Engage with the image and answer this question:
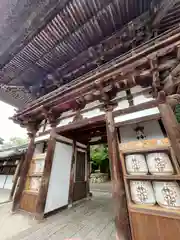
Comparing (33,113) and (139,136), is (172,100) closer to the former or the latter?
(139,136)

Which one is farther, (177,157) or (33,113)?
(33,113)

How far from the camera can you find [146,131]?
280 centimetres

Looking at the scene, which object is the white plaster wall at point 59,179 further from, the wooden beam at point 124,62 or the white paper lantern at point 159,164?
the white paper lantern at point 159,164

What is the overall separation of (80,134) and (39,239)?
3355mm

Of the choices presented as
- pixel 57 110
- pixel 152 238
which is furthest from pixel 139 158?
pixel 57 110

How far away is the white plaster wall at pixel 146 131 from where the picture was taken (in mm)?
2664

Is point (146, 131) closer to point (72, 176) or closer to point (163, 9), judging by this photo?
point (163, 9)

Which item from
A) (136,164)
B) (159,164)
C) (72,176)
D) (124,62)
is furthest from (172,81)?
(72,176)

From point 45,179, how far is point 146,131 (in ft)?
10.4

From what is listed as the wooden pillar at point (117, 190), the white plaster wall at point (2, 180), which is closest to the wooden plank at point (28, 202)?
the wooden pillar at point (117, 190)

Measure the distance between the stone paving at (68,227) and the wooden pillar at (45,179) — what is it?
271 millimetres

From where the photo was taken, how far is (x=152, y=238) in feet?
6.00

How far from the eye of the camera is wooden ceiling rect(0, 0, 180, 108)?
290cm

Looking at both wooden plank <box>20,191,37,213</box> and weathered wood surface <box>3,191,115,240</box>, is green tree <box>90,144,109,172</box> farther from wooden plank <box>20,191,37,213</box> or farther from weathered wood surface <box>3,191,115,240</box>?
wooden plank <box>20,191,37,213</box>
